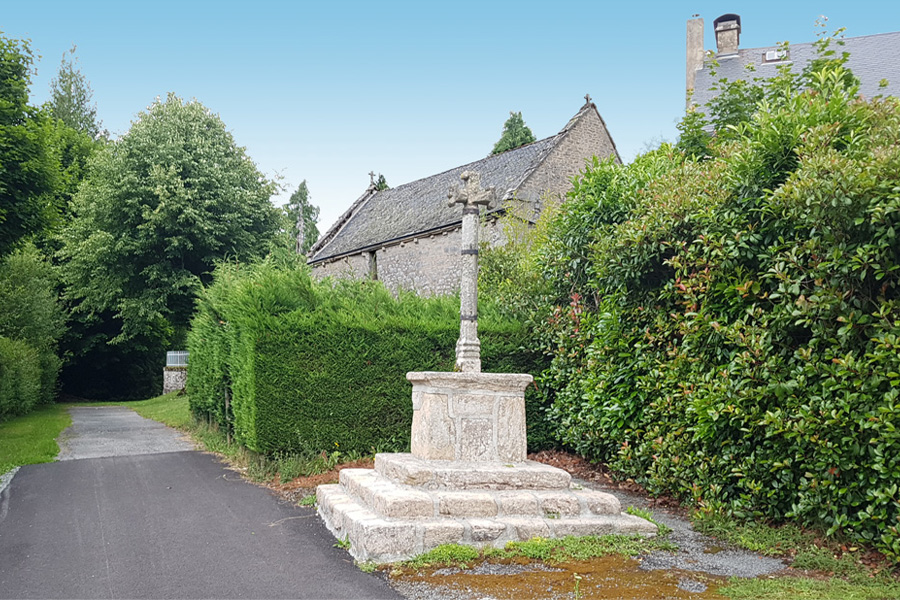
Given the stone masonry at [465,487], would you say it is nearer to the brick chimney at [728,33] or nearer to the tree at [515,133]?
the brick chimney at [728,33]

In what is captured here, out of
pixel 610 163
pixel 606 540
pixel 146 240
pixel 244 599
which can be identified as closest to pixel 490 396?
pixel 606 540

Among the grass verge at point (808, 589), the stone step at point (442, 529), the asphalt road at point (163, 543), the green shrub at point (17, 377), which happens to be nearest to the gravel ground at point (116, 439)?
the green shrub at point (17, 377)

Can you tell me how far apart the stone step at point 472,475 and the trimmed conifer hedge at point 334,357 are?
2.71 meters

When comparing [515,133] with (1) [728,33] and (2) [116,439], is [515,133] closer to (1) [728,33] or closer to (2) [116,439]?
(1) [728,33]

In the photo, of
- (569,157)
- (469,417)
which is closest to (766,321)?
(469,417)

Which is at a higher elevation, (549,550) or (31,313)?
(31,313)

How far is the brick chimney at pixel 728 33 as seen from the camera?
2394 centimetres

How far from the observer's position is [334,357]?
8.97 m

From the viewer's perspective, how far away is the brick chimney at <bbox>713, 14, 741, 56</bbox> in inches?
942

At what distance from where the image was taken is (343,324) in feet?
29.9

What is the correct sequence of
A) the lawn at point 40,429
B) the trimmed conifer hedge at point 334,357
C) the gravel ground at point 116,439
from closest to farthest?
the trimmed conifer hedge at point 334,357 < the lawn at point 40,429 < the gravel ground at point 116,439

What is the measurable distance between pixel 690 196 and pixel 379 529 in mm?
4611

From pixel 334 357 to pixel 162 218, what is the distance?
590 inches

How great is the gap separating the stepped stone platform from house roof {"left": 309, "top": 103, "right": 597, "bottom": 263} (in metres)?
12.4
